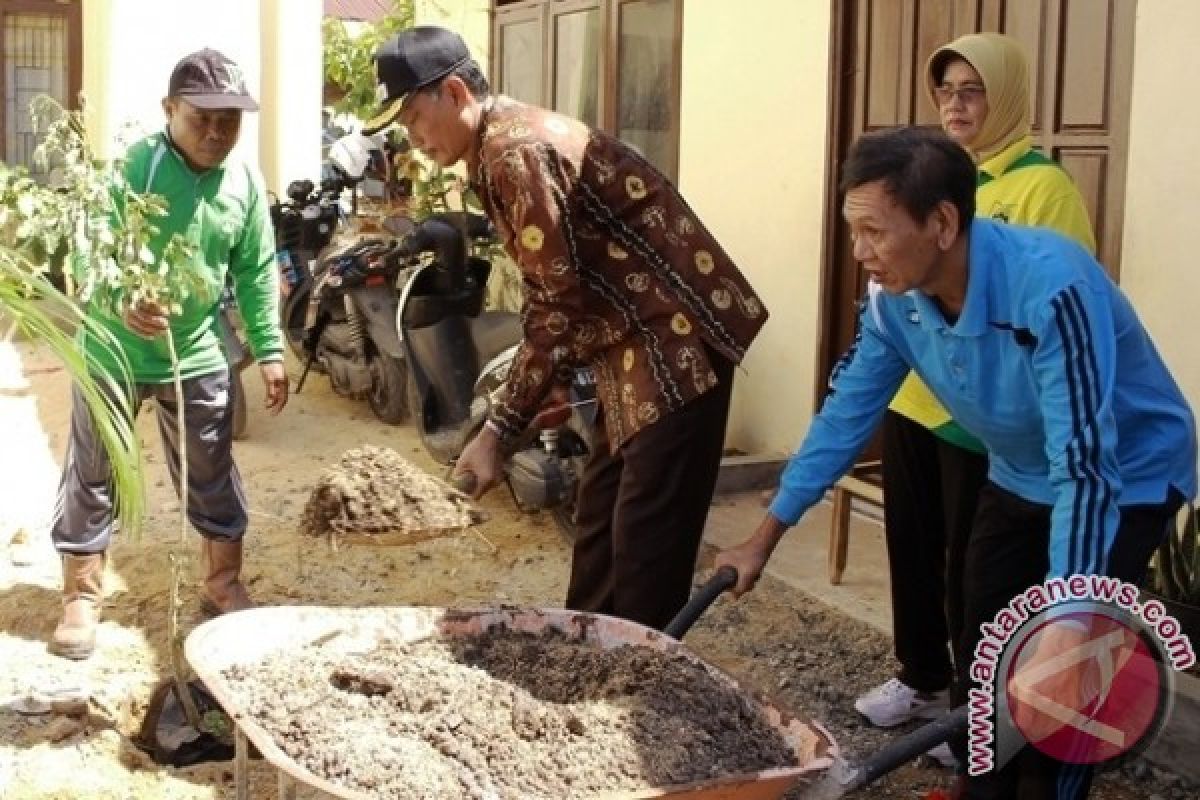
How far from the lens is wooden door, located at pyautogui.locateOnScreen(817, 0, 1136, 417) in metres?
4.80

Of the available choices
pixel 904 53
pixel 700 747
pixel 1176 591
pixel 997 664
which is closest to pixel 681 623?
pixel 700 747

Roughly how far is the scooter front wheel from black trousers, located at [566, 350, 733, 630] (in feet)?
15.1

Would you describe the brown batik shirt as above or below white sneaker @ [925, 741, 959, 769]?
above

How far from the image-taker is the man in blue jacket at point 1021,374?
2461 mm

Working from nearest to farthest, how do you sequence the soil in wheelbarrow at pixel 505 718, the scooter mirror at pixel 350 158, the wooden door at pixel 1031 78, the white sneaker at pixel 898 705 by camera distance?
the soil in wheelbarrow at pixel 505 718, the white sneaker at pixel 898 705, the wooden door at pixel 1031 78, the scooter mirror at pixel 350 158

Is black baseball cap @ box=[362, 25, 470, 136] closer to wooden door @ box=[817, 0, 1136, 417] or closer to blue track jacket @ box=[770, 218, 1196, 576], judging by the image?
blue track jacket @ box=[770, 218, 1196, 576]

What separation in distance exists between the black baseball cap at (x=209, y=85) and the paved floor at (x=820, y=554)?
100 inches

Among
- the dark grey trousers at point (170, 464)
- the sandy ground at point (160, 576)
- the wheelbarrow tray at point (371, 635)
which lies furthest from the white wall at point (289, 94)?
the wheelbarrow tray at point (371, 635)

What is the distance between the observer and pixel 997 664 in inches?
106

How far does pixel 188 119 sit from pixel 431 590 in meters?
2.07

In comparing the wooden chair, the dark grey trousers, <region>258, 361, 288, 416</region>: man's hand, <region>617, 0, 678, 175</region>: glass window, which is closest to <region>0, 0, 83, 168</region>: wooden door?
<region>617, 0, 678, 175</region>: glass window

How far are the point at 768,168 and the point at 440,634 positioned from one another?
4.10 metres

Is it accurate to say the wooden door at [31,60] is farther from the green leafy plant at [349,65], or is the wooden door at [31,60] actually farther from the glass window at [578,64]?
the glass window at [578,64]

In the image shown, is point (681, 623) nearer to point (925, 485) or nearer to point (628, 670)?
point (628, 670)
